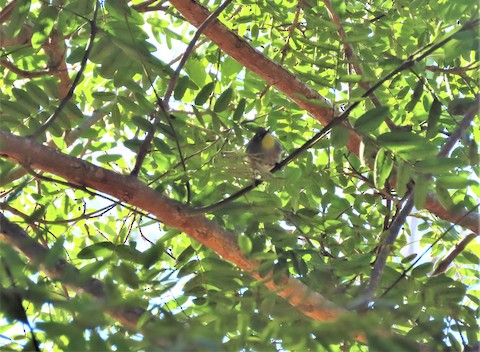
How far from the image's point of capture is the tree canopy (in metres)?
1.36

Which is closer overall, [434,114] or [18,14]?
[434,114]

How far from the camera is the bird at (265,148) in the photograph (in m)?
2.40

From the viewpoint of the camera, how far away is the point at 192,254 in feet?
7.35

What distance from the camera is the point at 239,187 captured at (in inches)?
94.0

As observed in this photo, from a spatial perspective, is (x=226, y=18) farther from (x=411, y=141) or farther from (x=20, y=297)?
(x=20, y=297)

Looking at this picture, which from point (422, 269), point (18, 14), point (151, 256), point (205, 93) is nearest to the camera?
point (151, 256)

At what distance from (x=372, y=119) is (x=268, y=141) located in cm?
84

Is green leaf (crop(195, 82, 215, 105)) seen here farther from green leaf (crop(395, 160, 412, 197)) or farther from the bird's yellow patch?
green leaf (crop(395, 160, 412, 197))

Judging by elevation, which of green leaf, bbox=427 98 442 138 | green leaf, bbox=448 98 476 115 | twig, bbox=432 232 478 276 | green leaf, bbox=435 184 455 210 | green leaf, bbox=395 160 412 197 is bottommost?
green leaf, bbox=395 160 412 197

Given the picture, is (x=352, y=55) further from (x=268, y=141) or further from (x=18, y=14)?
(x=18, y=14)

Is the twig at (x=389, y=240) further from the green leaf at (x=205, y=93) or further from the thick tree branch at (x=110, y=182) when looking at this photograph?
the green leaf at (x=205, y=93)

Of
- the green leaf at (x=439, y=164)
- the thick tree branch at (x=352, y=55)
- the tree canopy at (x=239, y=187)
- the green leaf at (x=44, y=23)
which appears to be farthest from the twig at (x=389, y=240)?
the green leaf at (x=44, y=23)

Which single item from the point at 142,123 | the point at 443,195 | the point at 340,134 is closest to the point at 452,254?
the point at 443,195

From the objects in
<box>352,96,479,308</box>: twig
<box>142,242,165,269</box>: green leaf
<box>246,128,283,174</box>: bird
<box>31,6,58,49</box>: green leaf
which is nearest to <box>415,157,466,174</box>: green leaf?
<box>352,96,479,308</box>: twig
